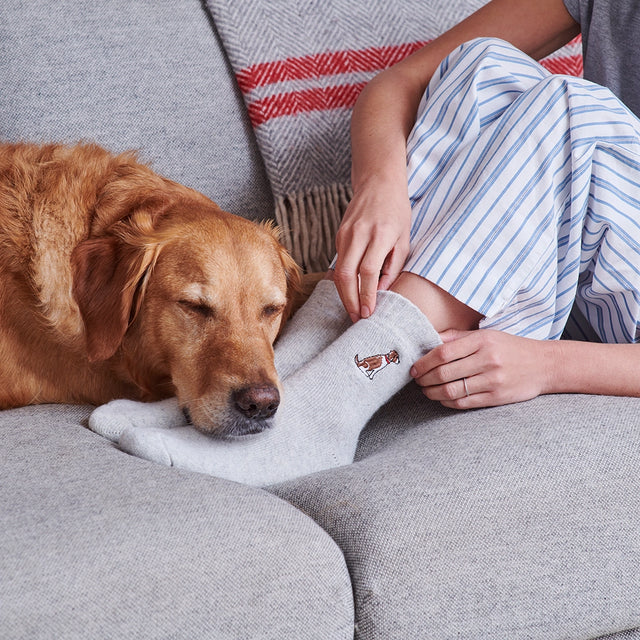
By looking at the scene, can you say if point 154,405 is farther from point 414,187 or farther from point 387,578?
point 414,187

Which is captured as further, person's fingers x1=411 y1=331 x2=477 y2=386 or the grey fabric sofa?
person's fingers x1=411 y1=331 x2=477 y2=386

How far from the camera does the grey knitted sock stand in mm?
1214

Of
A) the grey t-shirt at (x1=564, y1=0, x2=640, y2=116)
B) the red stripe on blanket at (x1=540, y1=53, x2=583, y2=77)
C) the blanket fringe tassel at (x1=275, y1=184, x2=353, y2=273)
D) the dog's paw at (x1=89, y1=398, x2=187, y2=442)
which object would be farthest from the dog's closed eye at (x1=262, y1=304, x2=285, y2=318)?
the red stripe on blanket at (x1=540, y1=53, x2=583, y2=77)

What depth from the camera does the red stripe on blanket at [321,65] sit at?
1.83 metres

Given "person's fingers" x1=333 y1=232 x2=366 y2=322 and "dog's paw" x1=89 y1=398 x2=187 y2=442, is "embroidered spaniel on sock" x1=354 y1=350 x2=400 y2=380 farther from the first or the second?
"dog's paw" x1=89 y1=398 x2=187 y2=442

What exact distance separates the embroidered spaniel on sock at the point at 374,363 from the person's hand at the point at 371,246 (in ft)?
0.24

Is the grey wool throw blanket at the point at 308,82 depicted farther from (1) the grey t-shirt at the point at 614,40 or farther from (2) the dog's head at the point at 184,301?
(2) the dog's head at the point at 184,301

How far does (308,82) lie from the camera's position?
1.89m

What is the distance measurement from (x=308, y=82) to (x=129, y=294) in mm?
865

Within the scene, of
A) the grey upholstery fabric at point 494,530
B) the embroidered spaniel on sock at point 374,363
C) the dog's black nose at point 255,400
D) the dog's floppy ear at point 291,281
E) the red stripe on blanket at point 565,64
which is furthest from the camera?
the red stripe on blanket at point 565,64

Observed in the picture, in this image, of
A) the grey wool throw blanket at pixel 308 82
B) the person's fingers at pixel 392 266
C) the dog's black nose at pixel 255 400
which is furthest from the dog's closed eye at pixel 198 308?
the grey wool throw blanket at pixel 308 82

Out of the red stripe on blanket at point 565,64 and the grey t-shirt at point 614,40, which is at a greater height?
the grey t-shirt at point 614,40

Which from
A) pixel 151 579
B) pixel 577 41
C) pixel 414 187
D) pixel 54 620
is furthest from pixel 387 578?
pixel 577 41

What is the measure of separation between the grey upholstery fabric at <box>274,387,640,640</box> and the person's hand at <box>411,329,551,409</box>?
0.31 ft
